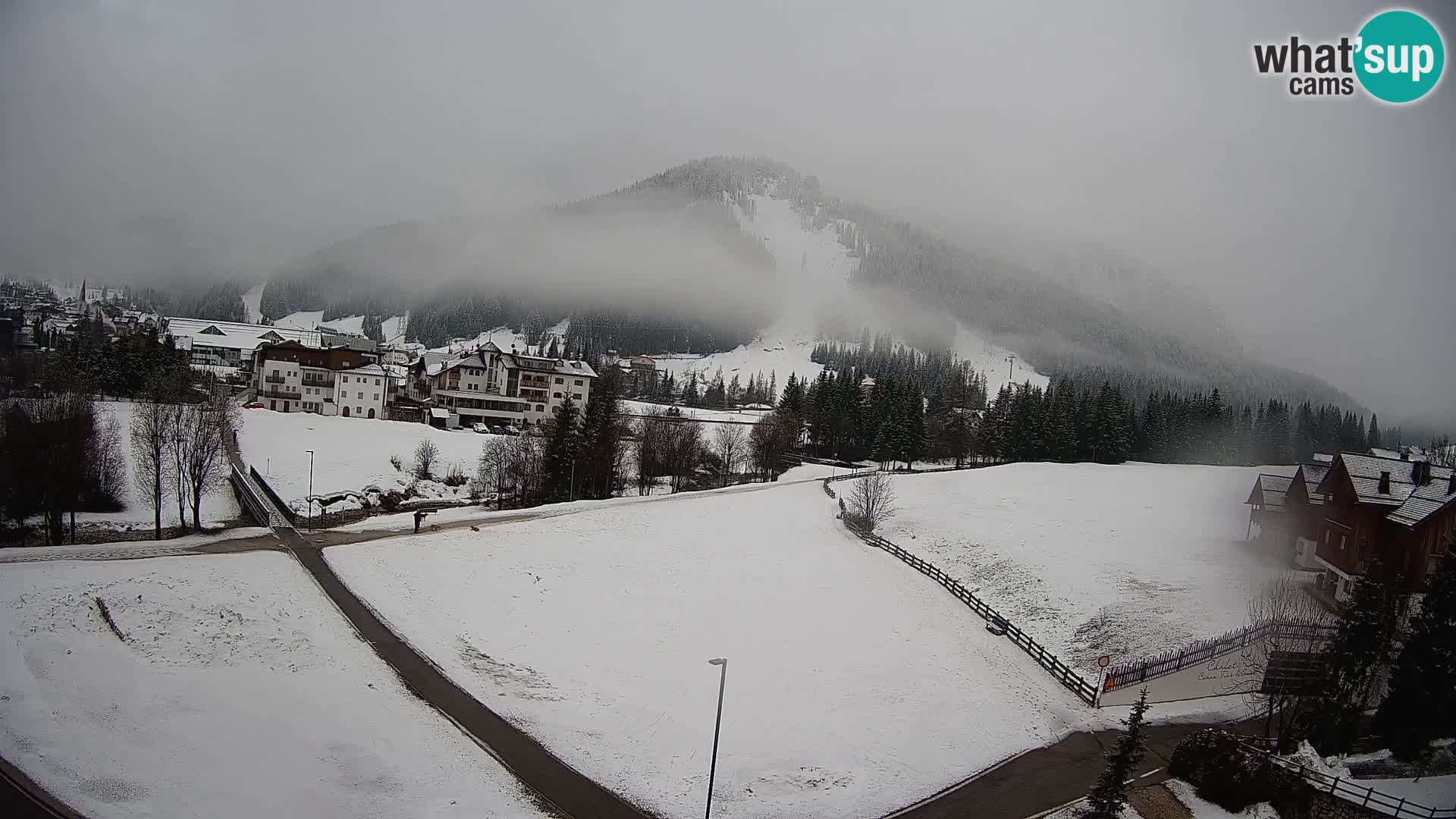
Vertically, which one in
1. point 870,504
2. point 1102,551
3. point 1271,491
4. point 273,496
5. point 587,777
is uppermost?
point 1271,491

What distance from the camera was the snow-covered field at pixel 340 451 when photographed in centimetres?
5338

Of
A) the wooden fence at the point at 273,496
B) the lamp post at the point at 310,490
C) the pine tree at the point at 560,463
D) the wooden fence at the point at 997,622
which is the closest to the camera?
the wooden fence at the point at 997,622

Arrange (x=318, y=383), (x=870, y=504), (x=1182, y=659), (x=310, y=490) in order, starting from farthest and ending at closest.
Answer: (x=318, y=383) < (x=310, y=490) < (x=870, y=504) < (x=1182, y=659)

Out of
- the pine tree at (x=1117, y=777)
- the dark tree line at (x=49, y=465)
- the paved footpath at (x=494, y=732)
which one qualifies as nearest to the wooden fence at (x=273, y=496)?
the dark tree line at (x=49, y=465)

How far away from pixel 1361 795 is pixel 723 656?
1938cm

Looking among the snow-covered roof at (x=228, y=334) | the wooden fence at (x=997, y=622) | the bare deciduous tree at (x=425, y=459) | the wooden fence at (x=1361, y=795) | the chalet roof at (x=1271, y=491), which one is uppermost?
the snow-covered roof at (x=228, y=334)

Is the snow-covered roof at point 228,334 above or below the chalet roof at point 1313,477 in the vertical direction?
above

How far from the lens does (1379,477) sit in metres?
26.8

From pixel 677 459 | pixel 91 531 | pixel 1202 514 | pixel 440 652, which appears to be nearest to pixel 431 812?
pixel 440 652

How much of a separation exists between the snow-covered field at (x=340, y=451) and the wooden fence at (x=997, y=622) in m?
35.6

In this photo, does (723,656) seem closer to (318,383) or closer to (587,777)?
(587,777)

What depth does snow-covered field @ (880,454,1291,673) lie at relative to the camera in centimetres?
3123

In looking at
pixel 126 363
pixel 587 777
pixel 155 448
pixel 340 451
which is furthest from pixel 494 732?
pixel 126 363

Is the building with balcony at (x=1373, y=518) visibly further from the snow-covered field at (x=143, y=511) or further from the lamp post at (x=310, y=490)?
the snow-covered field at (x=143, y=511)
